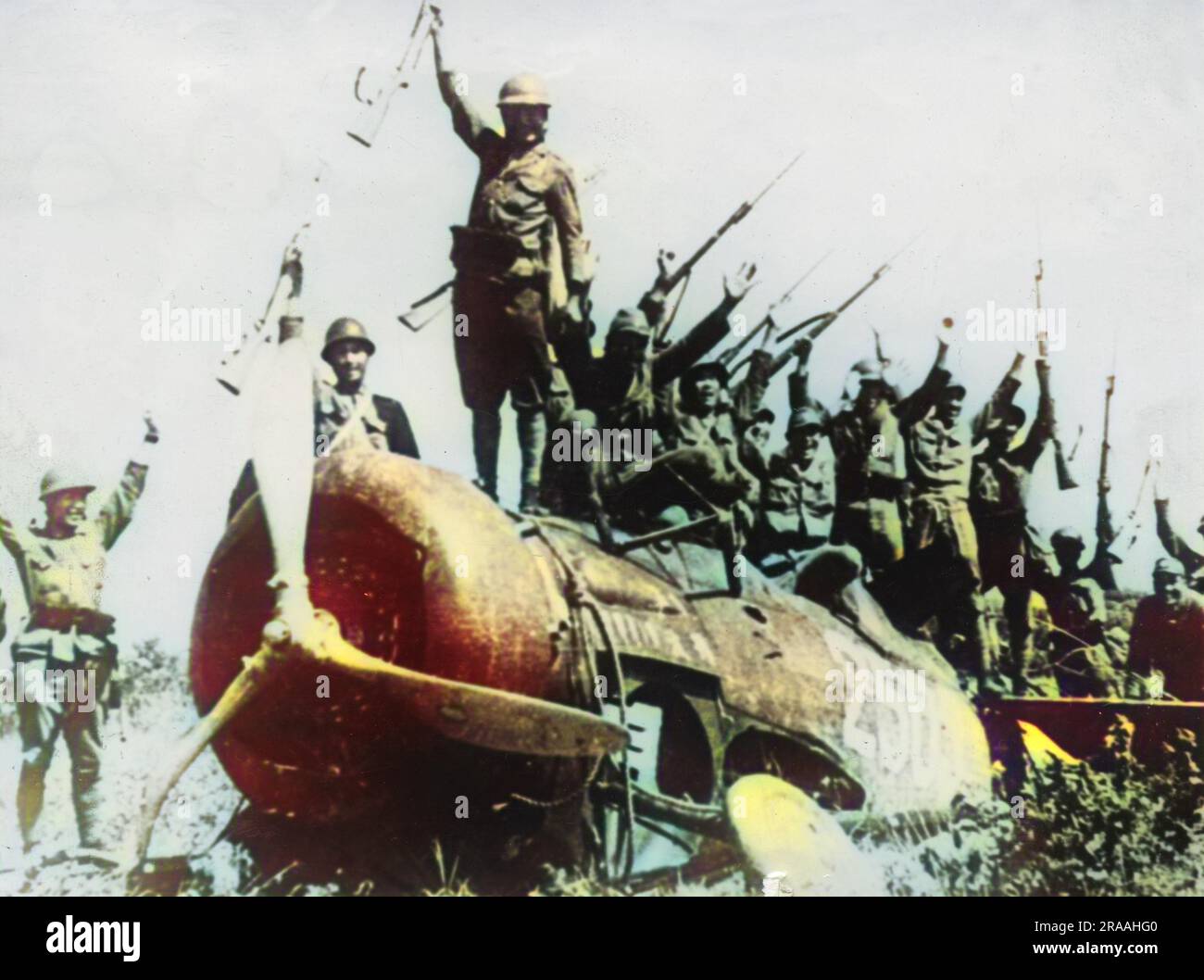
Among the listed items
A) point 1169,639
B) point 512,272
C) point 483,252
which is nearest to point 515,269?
point 512,272

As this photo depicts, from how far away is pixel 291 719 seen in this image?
25.9 feet

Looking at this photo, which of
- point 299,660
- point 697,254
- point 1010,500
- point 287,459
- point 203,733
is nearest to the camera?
point 299,660

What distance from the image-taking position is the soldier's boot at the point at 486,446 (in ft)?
27.1

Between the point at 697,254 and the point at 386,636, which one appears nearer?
the point at 386,636

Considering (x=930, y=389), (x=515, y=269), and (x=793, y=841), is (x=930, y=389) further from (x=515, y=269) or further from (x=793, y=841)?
(x=793, y=841)

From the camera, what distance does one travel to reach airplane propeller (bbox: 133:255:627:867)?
761 cm

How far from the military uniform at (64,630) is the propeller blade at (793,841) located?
3614 millimetres

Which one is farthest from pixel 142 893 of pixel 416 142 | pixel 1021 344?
pixel 1021 344

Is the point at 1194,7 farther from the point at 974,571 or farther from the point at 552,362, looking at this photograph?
the point at 552,362

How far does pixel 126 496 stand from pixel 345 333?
5.07 ft

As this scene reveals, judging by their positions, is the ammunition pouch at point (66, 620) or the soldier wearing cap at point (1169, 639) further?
the soldier wearing cap at point (1169, 639)

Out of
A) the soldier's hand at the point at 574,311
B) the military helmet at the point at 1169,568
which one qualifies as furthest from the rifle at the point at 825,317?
the military helmet at the point at 1169,568

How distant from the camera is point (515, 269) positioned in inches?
329

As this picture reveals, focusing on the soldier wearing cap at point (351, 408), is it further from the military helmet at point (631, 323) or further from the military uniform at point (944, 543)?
the military uniform at point (944, 543)
